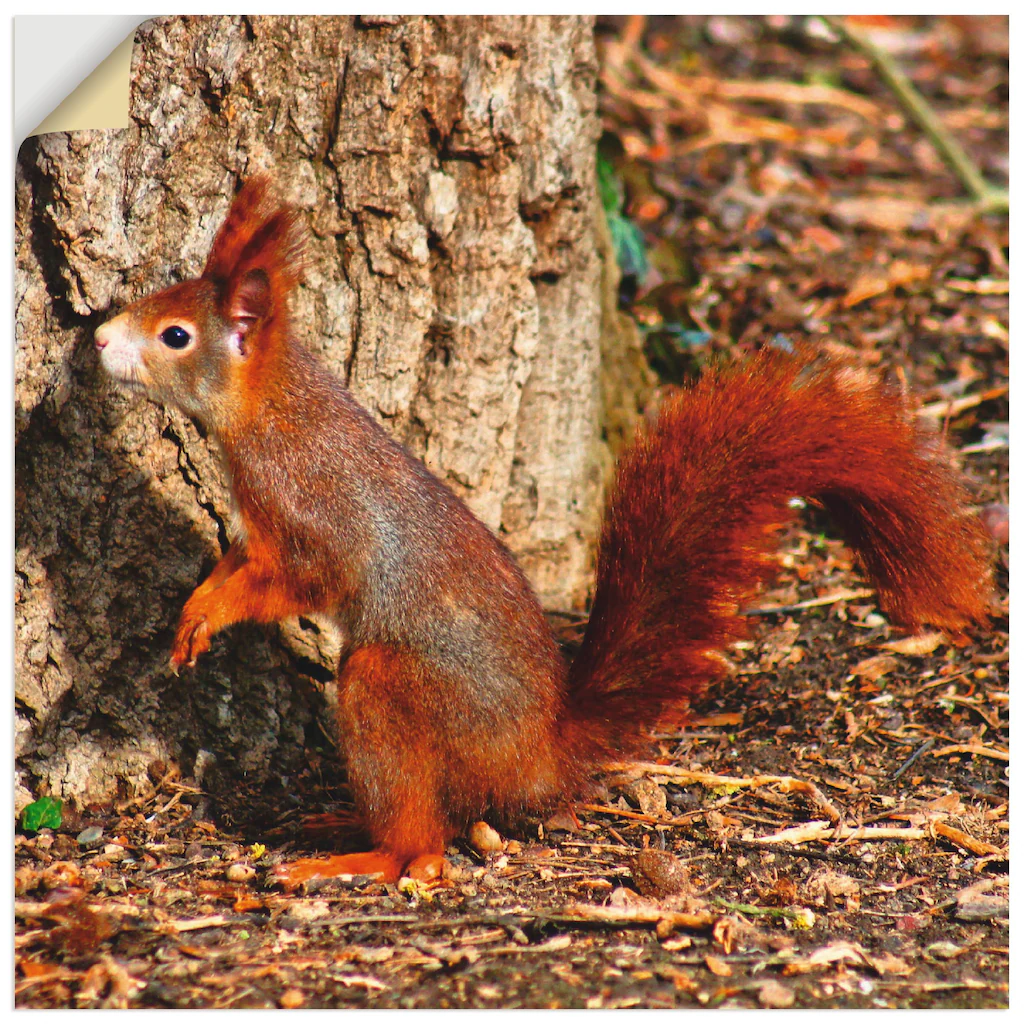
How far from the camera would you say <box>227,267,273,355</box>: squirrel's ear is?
119 inches

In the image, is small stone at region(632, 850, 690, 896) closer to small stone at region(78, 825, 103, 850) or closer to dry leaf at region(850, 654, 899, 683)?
dry leaf at region(850, 654, 899, 683)

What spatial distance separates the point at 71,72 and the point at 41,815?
2.01 metres

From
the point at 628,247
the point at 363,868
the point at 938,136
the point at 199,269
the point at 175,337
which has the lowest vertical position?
the point at 363,868

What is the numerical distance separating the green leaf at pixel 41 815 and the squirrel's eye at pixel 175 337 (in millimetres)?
1366

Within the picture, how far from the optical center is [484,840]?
10.5 ft

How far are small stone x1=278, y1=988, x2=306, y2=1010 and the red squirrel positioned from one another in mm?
588

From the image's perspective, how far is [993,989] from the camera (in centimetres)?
256

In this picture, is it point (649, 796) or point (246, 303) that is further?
point (649, 796)

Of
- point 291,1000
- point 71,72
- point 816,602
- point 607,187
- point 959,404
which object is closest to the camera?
point 291,1000

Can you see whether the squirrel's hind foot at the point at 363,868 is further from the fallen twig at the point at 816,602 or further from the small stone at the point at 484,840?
the fallen twig at the point at 816,602

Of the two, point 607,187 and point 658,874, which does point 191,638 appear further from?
point 607,187

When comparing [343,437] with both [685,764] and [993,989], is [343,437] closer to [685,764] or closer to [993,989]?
[685,764]

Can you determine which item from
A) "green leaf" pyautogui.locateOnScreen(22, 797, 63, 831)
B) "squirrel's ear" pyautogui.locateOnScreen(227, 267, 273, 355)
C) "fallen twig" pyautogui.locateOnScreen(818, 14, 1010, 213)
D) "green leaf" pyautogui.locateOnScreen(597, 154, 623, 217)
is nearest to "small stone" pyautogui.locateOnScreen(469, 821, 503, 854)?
"green leaf" pyautogui.locateOnScreen(22, 797, 63, 831)

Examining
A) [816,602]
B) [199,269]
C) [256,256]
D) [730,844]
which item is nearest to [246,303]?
[256,256]
